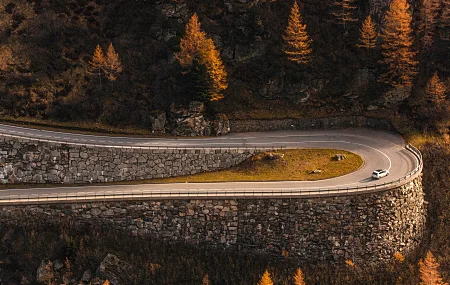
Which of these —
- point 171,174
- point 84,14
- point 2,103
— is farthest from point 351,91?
point 2,103

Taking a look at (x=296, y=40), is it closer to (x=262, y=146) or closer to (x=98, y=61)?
(x=262, y=146)

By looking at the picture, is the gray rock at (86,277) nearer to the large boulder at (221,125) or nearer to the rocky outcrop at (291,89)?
the large boulder at (221,125)

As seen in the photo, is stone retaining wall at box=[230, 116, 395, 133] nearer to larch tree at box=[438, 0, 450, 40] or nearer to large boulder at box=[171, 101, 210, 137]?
large boulder at box=[171, 101, 210, 137]

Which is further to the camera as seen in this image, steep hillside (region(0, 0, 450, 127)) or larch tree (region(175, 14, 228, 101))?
steep hillside (region(0, 0, 450, 127))

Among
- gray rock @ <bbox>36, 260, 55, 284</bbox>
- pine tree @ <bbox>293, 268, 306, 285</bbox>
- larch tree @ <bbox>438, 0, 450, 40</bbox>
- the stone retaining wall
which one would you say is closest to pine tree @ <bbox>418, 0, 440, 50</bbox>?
larch tree @ <bbox>438, 0, 450, 40</bbox>

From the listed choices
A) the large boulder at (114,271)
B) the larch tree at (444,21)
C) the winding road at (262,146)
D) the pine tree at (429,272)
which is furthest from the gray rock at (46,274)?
the larch tree at (444,21)
